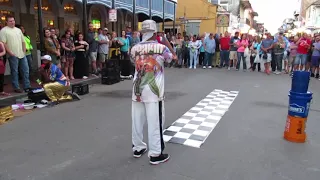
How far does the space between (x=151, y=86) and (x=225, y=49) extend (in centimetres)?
1131

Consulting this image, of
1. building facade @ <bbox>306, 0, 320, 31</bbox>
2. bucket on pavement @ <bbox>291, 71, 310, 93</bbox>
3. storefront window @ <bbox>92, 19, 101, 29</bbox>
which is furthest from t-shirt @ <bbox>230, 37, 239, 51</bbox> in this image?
building facade @ <bbox>306, 0, 320, 31</bbox>

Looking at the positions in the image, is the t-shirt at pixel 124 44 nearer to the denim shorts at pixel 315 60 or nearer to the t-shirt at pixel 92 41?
the t-shirt at pixel 92 41

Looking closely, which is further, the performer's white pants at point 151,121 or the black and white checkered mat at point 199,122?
the black and white checkered mat at point 199,122

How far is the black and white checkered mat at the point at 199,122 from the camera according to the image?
14.8 feet

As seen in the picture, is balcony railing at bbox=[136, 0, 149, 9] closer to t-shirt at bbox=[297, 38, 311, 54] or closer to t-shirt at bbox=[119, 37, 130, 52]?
t-shirt at bbox=[119, 37, 130, 52]

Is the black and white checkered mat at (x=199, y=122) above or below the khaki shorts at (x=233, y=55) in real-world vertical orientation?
below

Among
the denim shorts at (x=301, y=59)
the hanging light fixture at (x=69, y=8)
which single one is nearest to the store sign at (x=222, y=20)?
the denim shorts at (x=301, y=59)

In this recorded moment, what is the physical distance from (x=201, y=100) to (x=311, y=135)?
2915 mm

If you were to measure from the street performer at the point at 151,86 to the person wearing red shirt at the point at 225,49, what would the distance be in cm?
1091

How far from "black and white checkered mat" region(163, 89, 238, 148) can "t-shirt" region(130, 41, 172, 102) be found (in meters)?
1.19

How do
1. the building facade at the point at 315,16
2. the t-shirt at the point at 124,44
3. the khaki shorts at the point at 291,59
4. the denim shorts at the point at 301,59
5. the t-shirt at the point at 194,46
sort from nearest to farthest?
the t-shirt at the point at 124,44 → the denim shorts at the point at 301,59 → the khaki shorts at the point at 291,59 → the t-shirt at the point at 194,46 → the building facade at the point at 315,16

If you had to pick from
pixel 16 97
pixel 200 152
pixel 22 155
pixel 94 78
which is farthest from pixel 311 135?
pixel 94 78

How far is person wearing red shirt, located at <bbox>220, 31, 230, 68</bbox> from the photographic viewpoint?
A: 45.8 ft

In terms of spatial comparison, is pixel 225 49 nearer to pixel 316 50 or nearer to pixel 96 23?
pixel 316 50
